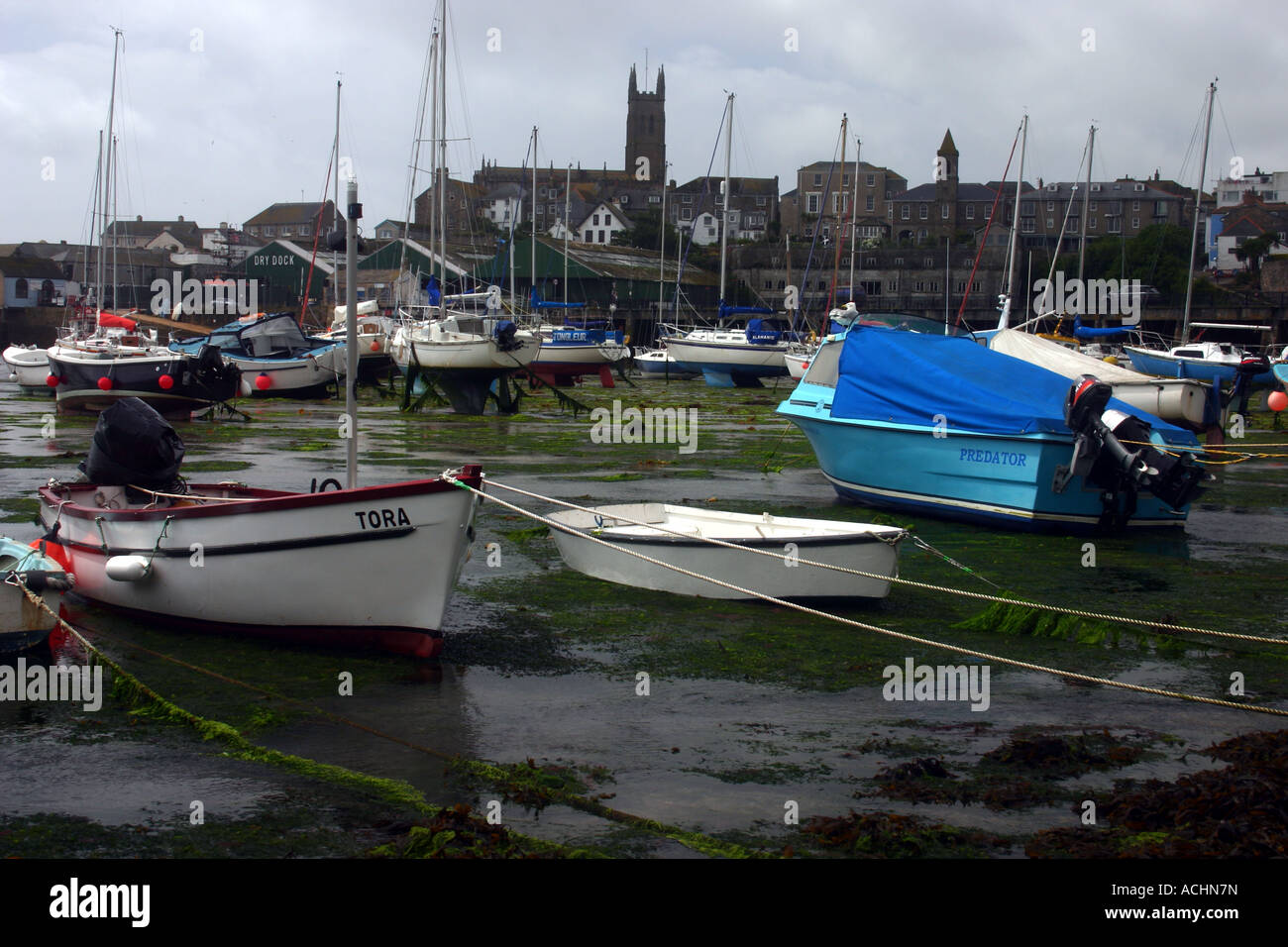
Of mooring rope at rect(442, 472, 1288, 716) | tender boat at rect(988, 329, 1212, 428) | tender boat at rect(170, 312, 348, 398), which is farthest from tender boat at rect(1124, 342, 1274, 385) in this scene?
mooring rope at rect(442, 472, 1288, 716)

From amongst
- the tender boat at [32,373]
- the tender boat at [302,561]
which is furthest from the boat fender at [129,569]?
the tender boat at [32,373]

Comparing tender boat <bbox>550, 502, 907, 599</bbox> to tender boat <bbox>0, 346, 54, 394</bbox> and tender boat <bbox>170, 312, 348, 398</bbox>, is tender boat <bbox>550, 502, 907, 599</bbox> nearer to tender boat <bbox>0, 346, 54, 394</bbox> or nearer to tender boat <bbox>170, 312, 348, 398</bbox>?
tender boat <bbox>170, 312, 348, 398</bbox>

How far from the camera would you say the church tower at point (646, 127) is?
182125 mm

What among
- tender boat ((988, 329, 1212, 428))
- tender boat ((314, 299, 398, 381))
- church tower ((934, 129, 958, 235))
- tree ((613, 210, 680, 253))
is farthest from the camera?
church tower ((934, 129, 958, 235))

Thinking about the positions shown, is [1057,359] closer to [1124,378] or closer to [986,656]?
[1124,378]

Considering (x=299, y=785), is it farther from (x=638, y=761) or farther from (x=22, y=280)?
(x=22, y=280)

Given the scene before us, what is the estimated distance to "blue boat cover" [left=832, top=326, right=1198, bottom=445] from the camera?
15.5 metres

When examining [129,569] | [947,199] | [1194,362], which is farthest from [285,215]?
[129,569]

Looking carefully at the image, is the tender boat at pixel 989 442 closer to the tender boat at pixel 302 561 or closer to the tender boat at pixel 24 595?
the tender boat at pixel 302 561

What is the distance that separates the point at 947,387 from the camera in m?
16.3

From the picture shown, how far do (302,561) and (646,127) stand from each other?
180807mm

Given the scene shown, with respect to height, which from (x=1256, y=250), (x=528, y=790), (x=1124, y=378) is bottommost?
(x=528, y=790)

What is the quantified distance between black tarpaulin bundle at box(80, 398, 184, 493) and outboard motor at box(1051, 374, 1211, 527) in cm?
992

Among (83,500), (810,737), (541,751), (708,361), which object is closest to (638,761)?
(541,751)
